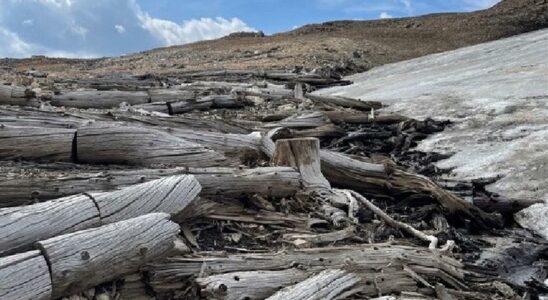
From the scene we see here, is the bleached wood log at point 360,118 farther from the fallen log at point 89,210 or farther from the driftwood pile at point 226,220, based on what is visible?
the fallen log at point 89,210

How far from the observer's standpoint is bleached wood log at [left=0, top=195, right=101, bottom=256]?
329 cm

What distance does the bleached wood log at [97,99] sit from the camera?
8979 mm

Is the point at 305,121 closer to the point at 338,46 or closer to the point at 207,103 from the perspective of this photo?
the point at 207,103

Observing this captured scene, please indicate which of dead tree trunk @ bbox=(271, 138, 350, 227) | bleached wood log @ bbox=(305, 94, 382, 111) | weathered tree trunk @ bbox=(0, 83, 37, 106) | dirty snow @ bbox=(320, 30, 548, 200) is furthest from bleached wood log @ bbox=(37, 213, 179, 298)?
bleached wood log @ bbox=(305, 94, 382, 111)

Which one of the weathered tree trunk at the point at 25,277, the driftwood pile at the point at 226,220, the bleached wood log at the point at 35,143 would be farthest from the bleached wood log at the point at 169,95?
the weathered tree trunk at the point at 25,277

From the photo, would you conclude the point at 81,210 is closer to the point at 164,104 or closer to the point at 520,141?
the point at 520,141

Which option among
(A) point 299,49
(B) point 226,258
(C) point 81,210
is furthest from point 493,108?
(A) point 299,49

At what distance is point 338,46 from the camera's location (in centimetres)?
2192

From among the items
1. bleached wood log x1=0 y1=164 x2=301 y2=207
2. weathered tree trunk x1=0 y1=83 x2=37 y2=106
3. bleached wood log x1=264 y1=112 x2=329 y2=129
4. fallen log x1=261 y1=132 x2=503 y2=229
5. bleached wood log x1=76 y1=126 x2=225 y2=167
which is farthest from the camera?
bleached wood log x1=264 y1=112 x2=329 y2=129

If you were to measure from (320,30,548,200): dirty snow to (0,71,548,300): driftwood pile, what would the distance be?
1.40 feet

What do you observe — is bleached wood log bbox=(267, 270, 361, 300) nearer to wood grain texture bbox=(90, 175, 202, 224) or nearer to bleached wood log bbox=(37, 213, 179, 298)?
bleached wood log bbox=(37, 213, 179, 298)

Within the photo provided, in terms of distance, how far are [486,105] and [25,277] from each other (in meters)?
7.63

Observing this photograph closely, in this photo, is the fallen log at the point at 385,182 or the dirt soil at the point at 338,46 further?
the dirt soil at the point at 338,46

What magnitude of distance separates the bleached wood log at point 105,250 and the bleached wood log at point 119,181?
68cm
